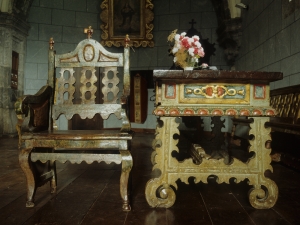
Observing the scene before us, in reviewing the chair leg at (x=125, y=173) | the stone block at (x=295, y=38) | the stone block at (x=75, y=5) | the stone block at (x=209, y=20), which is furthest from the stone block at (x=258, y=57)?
the stone block at (x=75, y=5)

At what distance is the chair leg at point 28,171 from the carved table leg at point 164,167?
2.23 feet

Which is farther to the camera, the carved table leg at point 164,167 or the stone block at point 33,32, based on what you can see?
the stone block at point 33,32

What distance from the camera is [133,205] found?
1627 mm

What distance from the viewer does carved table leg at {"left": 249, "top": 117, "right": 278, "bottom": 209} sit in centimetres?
158

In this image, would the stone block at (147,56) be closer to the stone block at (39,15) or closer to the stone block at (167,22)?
the stone block at (167,22)

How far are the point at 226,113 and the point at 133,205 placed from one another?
784 millimetres

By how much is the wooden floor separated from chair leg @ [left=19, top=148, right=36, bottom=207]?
0.21 feet

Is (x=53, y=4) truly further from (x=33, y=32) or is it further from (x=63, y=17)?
(x=33, y=32)

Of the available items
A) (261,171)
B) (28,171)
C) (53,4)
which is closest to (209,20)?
(53,4)

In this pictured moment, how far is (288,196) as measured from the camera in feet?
6.08

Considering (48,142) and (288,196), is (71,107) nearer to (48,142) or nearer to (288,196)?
(48,142)

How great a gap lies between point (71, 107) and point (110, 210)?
2.47 ft

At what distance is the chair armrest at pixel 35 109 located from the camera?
151 centimetres

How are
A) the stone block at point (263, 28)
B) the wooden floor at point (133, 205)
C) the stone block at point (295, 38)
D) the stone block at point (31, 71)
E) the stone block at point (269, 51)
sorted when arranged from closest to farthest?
the wooden floor at point (133, 205)
the stone block at point (295, 38)
the stone block at point (269, 51)
the stone block at point (263, 28)
the stone block at point (31, 71)
